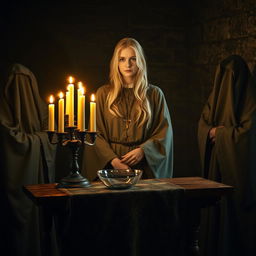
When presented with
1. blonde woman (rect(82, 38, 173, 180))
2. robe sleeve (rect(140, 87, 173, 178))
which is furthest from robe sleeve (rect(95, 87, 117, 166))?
robe sleeve (rect(140, 87, 173, 178))

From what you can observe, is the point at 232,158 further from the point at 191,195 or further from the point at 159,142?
the point at 191,195

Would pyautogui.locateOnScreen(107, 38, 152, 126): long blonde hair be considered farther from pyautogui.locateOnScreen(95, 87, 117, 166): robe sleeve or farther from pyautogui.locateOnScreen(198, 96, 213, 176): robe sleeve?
pyautogui.locateOnScreen(198, 96, 213, 176): robe sleeve

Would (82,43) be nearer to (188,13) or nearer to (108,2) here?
(108,2)

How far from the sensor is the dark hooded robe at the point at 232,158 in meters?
4.57

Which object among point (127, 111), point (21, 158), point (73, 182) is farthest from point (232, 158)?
point (21, 158)

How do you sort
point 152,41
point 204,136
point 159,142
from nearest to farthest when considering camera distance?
1. point 159,142
2. point 204,136
3. point 152,41

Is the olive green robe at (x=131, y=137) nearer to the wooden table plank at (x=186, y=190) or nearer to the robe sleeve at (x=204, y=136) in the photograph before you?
the robe sleeve at (x=204, y=136)

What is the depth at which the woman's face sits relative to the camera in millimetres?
4680

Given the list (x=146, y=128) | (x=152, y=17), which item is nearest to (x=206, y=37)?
(x=152, y=17)

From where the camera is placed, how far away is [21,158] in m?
4.61

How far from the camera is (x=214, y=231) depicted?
4.78 meters

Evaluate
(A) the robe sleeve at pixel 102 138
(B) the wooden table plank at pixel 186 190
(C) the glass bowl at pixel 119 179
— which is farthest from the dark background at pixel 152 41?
(C) the glass bowl at pixel 119 179

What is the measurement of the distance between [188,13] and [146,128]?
185 centimetres

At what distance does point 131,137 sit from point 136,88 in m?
0.45
